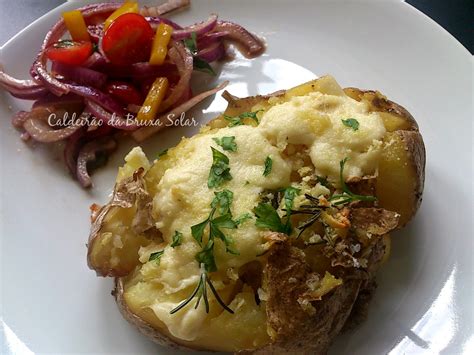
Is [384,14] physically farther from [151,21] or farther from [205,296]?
[205,296]

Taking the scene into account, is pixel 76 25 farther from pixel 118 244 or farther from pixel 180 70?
pixel 118 244

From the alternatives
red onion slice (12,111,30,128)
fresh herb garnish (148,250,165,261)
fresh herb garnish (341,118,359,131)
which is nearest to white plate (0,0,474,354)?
red onion slice (12,111,30,128)

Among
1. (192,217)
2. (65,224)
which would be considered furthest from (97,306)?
(192,217)

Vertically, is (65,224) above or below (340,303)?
below

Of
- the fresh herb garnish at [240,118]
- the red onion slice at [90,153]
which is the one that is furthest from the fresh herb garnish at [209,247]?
the red onion slice at [90,153]

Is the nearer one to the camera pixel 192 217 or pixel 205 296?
pixel 205 296

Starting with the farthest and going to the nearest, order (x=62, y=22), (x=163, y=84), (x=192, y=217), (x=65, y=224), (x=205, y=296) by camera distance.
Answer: (x=62, y=22)
(x=163, y=84)
(x=65, y=224)
(x=192, y=217)
(x=205, y=296)
